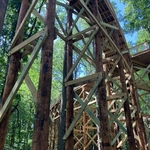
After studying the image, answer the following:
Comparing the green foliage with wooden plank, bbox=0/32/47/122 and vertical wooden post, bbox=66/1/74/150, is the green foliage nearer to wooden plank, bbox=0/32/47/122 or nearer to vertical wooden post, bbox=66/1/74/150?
vertical wooden post, bbox=66/1/74/150

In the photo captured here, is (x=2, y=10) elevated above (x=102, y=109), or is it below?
above

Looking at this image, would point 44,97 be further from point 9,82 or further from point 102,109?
point 102,109

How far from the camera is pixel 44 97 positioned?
3002 mm

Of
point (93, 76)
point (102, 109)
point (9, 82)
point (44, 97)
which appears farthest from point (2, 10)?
point (102, 109)

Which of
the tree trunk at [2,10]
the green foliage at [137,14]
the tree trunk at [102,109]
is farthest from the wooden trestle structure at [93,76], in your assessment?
the green foliage at [137,14]

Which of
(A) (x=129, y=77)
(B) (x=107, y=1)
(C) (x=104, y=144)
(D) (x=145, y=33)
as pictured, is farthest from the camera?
(D) (x=145, y=33)

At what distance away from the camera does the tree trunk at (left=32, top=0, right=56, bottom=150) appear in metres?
2.73

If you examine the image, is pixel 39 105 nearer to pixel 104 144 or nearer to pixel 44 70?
pixel 44 70

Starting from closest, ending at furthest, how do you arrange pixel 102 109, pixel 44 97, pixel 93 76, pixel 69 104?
1. pixel 44 97
2. pixel 102 109
3. pixel 93 76
4. pixel 69 104

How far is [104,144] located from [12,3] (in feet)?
21.5

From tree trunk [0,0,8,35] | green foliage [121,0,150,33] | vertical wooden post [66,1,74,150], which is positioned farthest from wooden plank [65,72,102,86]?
green foliage [121,0,150,33]

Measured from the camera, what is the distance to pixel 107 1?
8.29 m

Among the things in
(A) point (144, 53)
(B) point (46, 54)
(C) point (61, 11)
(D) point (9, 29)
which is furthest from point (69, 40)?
(C) point (61, 11)

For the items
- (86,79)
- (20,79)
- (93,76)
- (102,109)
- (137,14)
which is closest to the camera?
(20,79)
